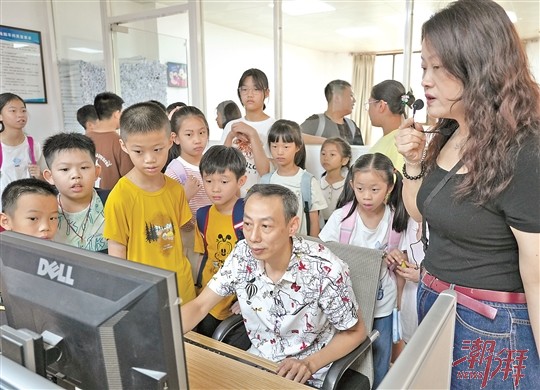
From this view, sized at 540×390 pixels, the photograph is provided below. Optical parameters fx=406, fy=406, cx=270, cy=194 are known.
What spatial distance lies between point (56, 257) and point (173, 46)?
13.1 ft

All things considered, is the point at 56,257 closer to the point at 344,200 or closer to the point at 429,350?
the point at 429,350

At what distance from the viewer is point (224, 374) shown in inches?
41.3

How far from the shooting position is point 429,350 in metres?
0.64

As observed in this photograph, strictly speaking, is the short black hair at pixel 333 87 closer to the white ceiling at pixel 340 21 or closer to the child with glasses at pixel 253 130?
the white ceiling at pixel 340 21

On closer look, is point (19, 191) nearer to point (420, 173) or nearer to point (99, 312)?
point (99, 312)

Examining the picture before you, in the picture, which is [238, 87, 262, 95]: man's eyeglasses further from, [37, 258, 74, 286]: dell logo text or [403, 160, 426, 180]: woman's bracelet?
[37, 258, 74, 286]: dell logo text

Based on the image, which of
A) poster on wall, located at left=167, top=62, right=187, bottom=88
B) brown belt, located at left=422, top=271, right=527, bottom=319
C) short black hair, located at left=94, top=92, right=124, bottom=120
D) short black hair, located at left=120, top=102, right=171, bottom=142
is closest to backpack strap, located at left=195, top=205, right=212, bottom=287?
short black hair, located at left=120, top=102, right=171, bottom=142

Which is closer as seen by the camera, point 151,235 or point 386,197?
point 151,235

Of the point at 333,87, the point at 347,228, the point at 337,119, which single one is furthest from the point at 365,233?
the point at 333,87

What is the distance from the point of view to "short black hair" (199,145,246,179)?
1939mm

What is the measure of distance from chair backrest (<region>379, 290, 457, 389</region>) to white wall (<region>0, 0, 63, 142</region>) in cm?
495

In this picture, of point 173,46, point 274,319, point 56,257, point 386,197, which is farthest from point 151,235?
point 173,46

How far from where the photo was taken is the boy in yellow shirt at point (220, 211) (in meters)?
1.86

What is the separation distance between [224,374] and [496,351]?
67 cm
